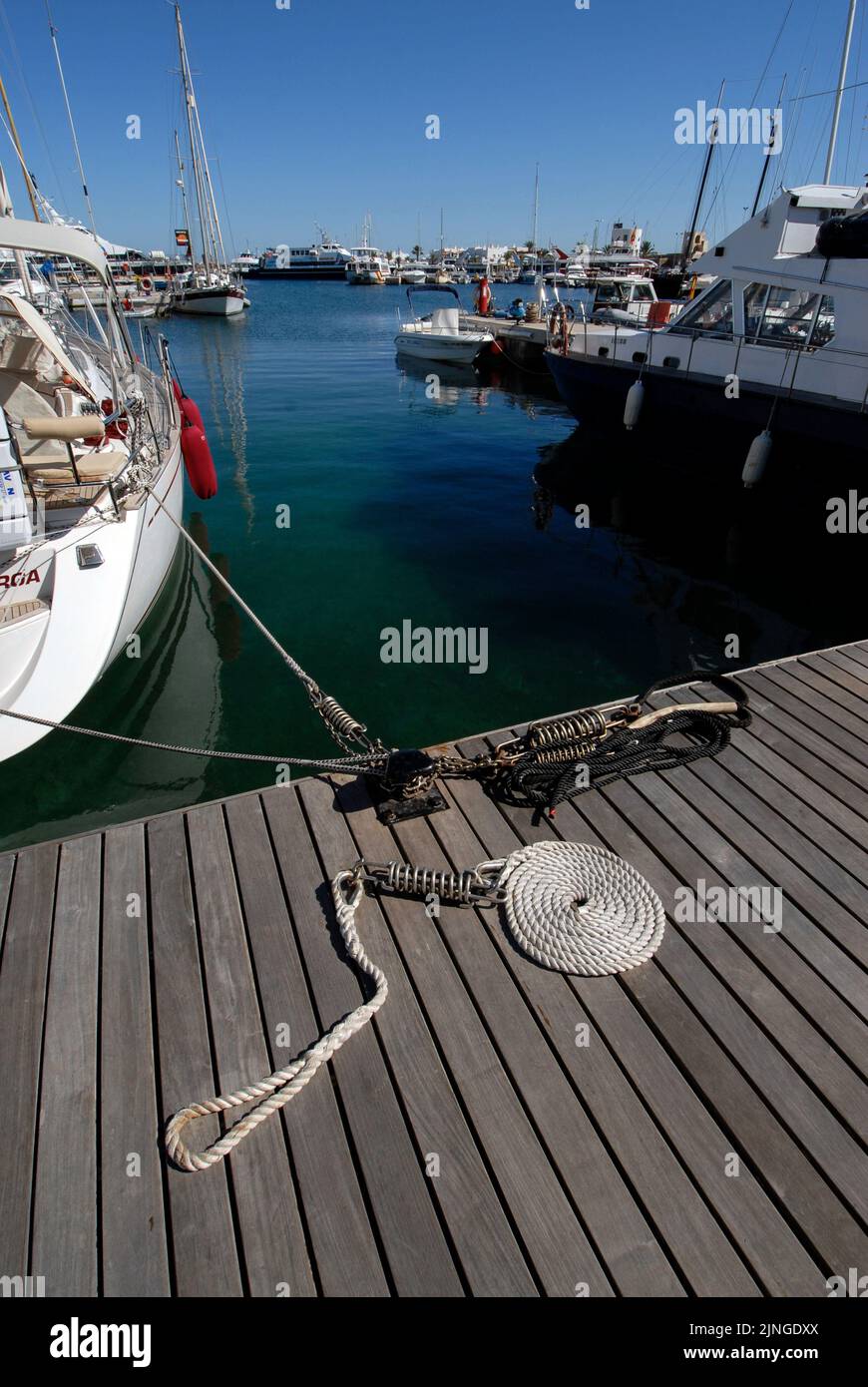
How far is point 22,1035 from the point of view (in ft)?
9.76

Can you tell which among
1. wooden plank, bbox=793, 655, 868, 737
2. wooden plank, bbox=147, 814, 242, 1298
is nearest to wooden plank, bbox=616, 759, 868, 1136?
wooden plank, bbox=793, 655, 868, 737

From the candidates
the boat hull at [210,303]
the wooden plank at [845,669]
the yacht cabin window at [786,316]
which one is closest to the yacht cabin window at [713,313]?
the yacht cabin window at [786,316]

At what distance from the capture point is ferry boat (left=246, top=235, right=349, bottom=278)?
105m

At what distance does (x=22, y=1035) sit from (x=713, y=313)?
16.6 metres

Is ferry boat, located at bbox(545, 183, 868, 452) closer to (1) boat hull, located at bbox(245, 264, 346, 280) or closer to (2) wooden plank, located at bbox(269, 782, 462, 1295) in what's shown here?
(2) wooden plank, located at bbox(269, 782, 462, 1295)

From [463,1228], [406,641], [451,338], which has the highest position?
[451,338]

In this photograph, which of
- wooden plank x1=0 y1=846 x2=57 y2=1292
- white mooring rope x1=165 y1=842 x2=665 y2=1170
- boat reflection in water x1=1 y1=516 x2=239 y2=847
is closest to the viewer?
wooden plank x1=0 y1=846 x2=57 y2=1292

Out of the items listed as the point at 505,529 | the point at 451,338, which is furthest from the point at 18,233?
the point at 451,338

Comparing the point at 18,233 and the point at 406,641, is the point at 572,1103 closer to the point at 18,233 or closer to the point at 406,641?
the point at 406,641

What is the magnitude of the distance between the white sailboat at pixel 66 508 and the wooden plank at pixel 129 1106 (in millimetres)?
2699

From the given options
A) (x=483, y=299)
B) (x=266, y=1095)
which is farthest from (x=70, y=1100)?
(x=483, y=299)

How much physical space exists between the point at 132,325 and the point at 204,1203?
178 feet

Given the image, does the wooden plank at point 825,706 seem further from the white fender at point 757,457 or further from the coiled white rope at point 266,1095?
the white fender at point 757,457

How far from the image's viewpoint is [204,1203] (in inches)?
94.6
